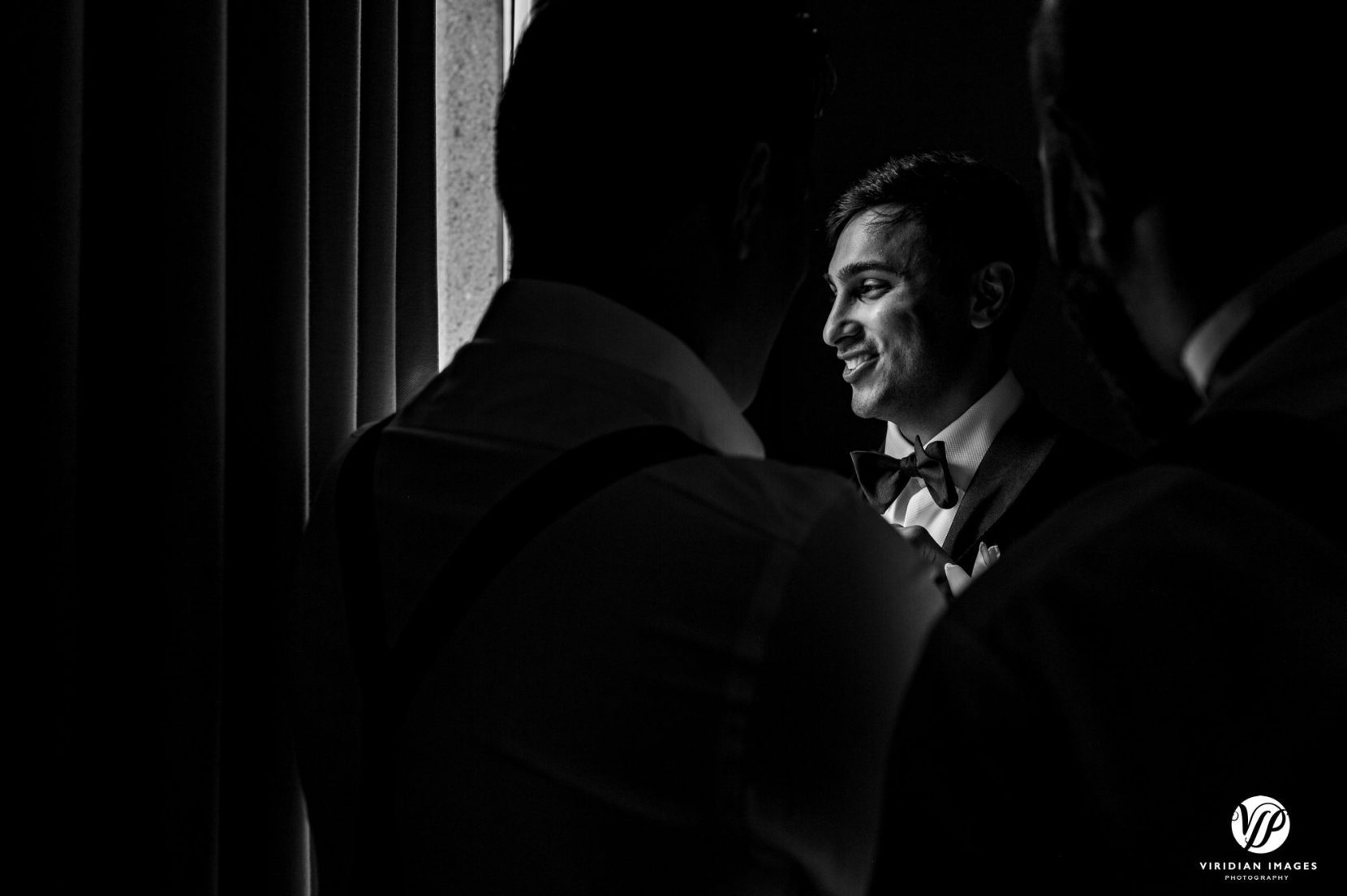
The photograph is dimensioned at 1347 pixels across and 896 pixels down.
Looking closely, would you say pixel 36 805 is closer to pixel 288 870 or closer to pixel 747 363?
pixel 288 870

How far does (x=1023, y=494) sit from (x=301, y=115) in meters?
1.27

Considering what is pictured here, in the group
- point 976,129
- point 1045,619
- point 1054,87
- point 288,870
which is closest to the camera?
point 1045,619

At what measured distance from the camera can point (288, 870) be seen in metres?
1.00

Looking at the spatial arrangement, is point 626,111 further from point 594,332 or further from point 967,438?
point 967,438

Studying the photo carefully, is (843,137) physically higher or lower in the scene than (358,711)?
higher

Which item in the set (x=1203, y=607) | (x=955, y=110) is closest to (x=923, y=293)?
(x=955, y=110)

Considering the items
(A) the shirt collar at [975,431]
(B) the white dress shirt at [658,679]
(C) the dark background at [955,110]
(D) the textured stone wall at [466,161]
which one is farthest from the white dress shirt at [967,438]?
(B) the white dress shirt at [658,679]

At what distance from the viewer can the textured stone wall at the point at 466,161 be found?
1585mm

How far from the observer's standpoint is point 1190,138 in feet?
1.86

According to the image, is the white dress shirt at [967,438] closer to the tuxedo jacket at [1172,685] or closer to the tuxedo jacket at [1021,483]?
the tuxedo jacket at [1021,483]

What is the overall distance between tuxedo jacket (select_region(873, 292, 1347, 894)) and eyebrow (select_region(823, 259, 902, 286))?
139cm

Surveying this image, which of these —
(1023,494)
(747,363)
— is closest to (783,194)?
(747,363)

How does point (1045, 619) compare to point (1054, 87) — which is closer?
point (1045, 619)
